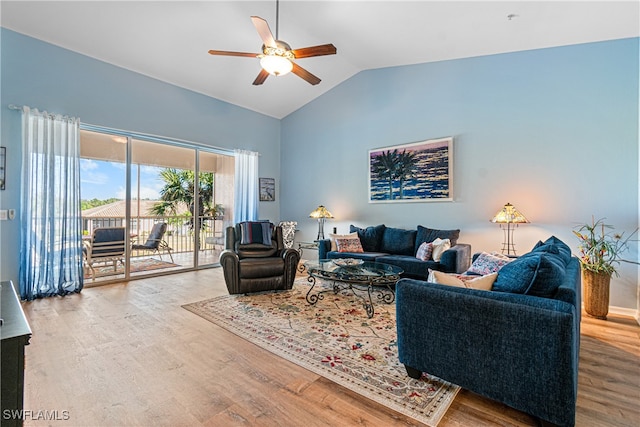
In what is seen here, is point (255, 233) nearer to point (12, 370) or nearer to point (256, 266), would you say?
point (256, 266)

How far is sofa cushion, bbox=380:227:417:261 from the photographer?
467 centimetres

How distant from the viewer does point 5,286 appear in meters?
1.46

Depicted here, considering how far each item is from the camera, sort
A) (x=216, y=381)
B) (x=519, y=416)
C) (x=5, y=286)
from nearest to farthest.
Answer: (x=5, y=286) < (x=519, y=416) < (x=216, y=381)

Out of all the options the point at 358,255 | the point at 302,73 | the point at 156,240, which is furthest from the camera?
the point at 156,240

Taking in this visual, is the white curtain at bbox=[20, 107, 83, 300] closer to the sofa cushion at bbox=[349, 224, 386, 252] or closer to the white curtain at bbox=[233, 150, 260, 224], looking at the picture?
the white curtain at bbox=[233, 150, 260, 224]

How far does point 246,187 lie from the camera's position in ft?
20.2

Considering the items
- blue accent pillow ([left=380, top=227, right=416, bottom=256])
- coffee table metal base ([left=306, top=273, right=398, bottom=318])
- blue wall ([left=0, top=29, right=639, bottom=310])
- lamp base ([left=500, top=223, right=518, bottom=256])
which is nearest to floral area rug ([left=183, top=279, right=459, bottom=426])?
coffee table metal base ([left=306, top=273, right=398, bottom=318])

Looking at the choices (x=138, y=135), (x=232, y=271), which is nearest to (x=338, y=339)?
(x=232, y=271)

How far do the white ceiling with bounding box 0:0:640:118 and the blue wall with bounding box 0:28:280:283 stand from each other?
0.20m

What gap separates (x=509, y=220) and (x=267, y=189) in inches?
188

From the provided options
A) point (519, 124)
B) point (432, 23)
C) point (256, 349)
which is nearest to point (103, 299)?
point (256, 349)

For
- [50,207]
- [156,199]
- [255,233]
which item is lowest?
[255,233]

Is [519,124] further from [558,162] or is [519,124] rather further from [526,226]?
[526,226]

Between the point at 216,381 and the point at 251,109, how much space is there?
5.52 metres
